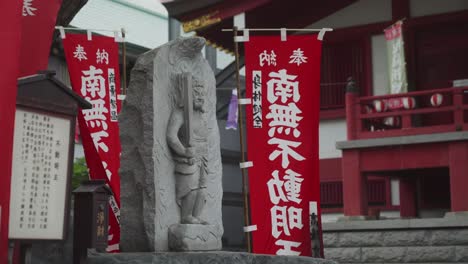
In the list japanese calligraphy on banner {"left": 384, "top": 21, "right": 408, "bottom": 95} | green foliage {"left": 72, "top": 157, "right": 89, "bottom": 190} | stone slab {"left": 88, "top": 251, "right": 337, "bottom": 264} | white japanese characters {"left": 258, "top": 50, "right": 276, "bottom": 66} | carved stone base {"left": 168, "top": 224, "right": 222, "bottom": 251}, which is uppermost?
japanese calligraphy on banner {"left": 384, "top": 21, "right": 408, "bottom": 95}

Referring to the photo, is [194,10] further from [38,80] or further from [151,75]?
[38,80]

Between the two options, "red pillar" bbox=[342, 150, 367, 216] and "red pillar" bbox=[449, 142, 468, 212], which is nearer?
"red pillar" bbox=[449, 142, 468, 212]

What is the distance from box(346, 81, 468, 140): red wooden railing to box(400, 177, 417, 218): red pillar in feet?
3.40

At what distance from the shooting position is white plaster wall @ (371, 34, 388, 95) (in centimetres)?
1583

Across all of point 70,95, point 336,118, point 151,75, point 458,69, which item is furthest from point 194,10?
point 70,95

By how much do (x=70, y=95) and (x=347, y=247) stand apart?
8.66 metres

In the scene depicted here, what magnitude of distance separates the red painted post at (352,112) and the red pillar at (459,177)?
1783 millimetres

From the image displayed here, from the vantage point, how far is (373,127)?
1512 cm

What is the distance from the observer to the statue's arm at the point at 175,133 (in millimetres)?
8117

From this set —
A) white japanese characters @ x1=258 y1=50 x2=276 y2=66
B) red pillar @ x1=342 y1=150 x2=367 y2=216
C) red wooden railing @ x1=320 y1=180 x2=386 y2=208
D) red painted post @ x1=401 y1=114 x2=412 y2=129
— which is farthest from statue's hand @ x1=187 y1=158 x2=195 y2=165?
red wooden railing @ x1=320 y1=180 x2=386 y2=208

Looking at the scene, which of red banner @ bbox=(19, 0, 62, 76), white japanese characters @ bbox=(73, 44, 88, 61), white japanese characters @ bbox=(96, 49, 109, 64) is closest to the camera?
red banner @ bbox=(19, 0, 62, 76)

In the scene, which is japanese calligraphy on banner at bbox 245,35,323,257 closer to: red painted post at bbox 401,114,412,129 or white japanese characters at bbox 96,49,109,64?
white japanese characters at bbox 96,49,109,64

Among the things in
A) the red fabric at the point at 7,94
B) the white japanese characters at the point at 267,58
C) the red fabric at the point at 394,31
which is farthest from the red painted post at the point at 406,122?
the red fabric at the point at 7,94

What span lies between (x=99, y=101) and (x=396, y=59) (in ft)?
18.8
